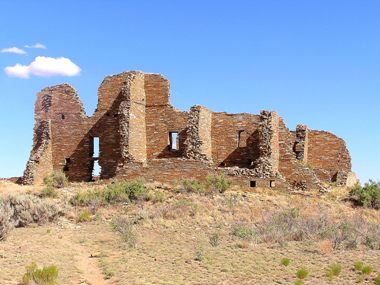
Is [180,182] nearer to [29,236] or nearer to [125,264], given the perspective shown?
[29,236]

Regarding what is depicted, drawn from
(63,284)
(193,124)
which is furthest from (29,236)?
(193,124)

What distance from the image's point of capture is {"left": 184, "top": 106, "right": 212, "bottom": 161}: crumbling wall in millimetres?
28188

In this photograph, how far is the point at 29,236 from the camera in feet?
54.7

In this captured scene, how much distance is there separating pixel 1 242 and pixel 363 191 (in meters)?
17.1

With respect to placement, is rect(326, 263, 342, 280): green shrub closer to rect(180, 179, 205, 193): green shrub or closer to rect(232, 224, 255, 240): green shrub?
rect(232, 224, 255, 240): green shrub

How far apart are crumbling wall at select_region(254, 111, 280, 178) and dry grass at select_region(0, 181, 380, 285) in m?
5.23

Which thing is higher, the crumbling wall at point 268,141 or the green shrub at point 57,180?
the crumbling wall at point 268,141

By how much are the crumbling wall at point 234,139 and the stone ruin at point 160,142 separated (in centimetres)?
6

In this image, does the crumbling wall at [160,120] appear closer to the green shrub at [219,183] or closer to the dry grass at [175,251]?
the green shrub at [219,183]

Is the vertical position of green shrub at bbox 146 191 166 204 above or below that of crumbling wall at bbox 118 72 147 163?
below

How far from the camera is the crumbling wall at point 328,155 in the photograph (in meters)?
31.9

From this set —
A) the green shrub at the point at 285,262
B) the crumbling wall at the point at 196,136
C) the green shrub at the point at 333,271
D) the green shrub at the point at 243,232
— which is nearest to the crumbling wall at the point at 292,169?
the crumbling wall at the point at 196,136

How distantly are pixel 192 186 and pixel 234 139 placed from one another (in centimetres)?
631

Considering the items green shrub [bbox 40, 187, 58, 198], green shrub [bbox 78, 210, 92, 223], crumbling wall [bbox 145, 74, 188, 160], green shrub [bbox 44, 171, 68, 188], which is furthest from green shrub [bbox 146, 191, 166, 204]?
crumbling wall [bbox 145, 74, 188, 160]
